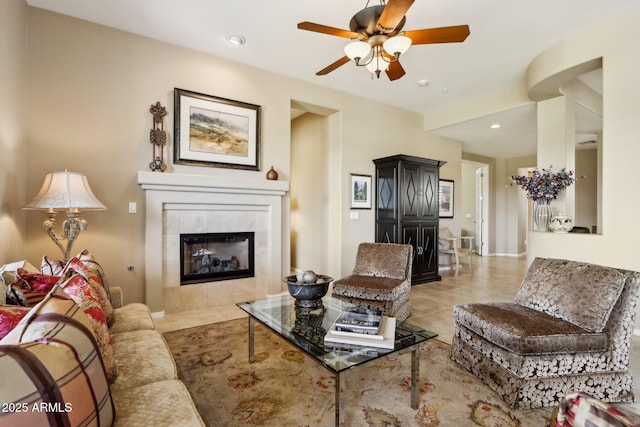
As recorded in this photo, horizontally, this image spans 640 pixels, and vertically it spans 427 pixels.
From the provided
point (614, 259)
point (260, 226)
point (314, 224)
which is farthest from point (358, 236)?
point (614, 259)

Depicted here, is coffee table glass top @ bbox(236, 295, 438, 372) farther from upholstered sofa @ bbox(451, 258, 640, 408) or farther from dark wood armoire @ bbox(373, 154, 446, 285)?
dark wood armoire @ bbox(373, 154, 446, 285)

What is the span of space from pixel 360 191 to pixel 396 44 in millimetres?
2813

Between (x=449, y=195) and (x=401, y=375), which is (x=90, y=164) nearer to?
(x=401, y=375)

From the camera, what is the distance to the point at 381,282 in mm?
3076

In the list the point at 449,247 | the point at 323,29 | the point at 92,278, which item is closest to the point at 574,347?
the point at 323,29

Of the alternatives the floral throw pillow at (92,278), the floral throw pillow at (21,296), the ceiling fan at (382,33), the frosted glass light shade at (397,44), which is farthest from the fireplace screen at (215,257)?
the frosted glass light shade at (397,44)

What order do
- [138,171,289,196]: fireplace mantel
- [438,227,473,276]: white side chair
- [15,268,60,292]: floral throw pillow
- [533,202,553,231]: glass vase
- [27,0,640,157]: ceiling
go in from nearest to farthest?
[15,268,60,292]: floral throw pillow < [27,0,640,157]: ceiling < [138,171,289,196]: fireplace mantel < [533,202,553,231]: glass vase < [438,227,473,276]: white side chair

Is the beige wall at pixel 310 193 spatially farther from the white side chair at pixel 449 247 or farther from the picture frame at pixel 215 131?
the white side chair at pixel 449 247

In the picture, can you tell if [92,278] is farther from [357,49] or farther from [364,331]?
[357,49]

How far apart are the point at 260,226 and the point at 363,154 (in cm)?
204

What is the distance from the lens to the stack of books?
1627 mm

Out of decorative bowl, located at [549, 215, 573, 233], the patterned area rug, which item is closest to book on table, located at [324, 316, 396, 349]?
the patterned area rug

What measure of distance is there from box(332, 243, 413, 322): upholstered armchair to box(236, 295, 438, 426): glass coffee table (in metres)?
0.57

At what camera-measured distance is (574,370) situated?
178 cm
